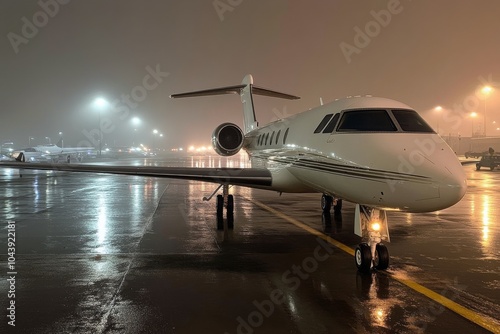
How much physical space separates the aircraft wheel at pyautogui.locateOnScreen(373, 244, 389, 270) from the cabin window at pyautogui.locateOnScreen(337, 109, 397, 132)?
80.7 inches

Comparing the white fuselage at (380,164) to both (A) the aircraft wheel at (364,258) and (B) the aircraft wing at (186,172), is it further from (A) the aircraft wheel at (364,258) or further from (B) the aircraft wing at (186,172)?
(B) the aircraft wing at (186,172)

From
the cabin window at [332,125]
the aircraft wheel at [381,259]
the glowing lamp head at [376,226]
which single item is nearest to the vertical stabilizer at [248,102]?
the cabin window at [332,125]

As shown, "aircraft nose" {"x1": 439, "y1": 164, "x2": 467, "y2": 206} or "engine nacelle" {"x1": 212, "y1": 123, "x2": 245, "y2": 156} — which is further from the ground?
"engine nacelle" {"x1": 212, "y1": 123, "x2": 245, "y2": 156}

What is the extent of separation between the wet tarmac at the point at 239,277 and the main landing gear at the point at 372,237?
0.74 feet

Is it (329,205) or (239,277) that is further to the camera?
(329,205)

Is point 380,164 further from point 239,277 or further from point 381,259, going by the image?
point 239,277

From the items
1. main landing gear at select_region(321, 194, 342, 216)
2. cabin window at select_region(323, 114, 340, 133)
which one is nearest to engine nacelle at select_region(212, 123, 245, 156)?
main landing gear at select_region(321, 194, 342, 216)

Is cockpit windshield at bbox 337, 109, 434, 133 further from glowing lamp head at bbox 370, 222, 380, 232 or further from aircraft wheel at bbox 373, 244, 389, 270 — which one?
aircraft wheel at bbox 373, 244, 389, 270

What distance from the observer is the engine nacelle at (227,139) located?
13.8 metres

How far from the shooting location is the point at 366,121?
6.87 meters

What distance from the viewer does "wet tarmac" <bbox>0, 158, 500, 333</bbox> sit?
4672 millimetres

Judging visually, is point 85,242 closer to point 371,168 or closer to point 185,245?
point 185,245

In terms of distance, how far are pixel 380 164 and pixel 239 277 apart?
277 cm

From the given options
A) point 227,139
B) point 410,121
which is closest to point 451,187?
point 410,121
